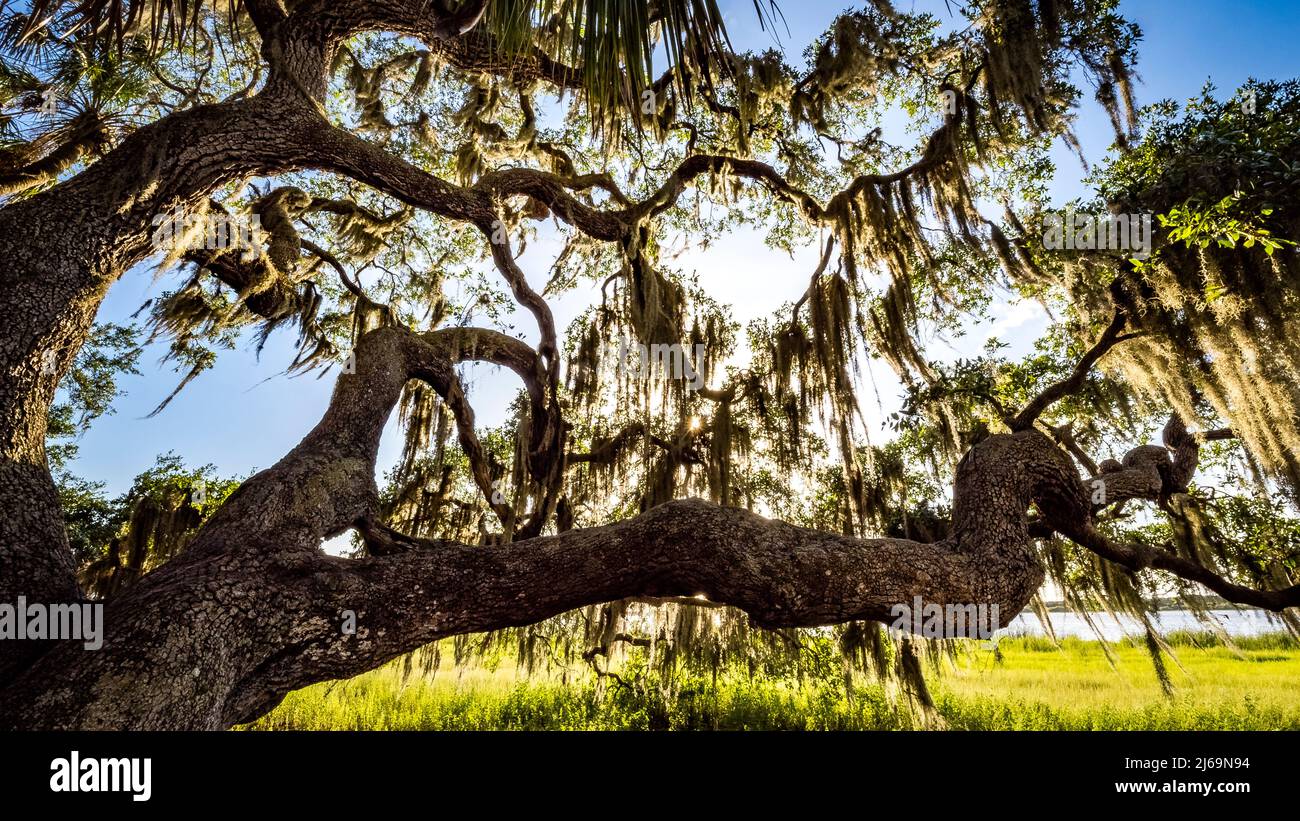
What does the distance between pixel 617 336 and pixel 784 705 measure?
8236mm

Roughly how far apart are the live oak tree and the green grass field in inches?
119

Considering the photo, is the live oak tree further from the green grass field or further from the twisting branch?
the green grass field

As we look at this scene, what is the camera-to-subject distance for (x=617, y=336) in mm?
4570

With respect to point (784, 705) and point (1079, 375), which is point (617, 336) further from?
point (784, 705)

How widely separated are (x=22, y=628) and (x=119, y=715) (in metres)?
0.63

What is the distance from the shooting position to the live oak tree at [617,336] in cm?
203

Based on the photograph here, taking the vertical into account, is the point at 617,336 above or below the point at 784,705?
above

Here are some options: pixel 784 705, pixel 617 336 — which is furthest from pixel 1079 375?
pixel 784 705

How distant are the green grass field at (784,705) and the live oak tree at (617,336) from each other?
9.91ft

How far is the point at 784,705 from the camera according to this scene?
31.6 feet

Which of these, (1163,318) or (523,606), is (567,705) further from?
(1163,318)

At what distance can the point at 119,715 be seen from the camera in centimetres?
155

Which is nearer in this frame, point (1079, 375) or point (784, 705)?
point (1079, 375)

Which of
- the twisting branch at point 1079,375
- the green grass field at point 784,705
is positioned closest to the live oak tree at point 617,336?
the twisting branch at point 1079,375
